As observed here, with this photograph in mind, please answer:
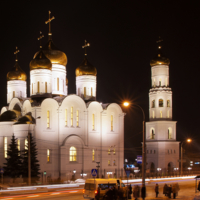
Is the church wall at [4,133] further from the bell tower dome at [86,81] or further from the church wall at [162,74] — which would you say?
the church wall at [162,74]

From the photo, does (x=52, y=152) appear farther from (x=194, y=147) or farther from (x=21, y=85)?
(x=194, y=147)

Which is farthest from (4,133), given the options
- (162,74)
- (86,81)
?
(162,74)

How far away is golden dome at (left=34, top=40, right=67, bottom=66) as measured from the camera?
128ft

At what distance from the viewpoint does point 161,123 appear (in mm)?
46000

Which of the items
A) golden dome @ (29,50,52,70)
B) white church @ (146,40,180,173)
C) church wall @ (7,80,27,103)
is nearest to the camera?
golden dome @ (29,50,52,70)

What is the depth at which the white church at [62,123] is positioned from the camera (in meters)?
33.5

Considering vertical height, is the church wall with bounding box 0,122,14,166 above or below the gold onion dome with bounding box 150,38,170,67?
below

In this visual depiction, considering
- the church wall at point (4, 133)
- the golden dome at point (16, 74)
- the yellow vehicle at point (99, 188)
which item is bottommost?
the yellow vehicle at point (99, 188)

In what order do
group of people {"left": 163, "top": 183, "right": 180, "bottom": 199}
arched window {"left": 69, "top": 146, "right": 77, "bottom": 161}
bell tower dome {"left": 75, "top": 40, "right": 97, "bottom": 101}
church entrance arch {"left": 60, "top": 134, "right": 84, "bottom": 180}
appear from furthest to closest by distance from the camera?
bell tower dome {"left": 75, "top": 40, "right": 97, "bottom": 101} → arched window {"left": 69, "top": 146, "right": 77, "bottom": 161} → church entrance arch {"left": 60, "top": 134, "right": 84, "bottom": 180} → group of people {"left": 163, "top": 183, "right": 180, "bottom": 199}

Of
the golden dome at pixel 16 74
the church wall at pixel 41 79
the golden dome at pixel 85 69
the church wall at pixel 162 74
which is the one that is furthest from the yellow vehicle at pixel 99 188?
the church wall at pixel 162 74

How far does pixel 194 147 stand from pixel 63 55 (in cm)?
3528

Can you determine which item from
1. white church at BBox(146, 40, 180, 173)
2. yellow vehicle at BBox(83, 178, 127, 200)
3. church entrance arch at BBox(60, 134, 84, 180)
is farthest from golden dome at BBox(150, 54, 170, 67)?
yellow vehicle at BBox(83, 178, 127, 200)

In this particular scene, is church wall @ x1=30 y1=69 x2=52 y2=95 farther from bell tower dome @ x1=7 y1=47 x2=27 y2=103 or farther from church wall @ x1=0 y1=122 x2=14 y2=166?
bell tower dome @ x1=7 y1=47 x2=27 y2=103

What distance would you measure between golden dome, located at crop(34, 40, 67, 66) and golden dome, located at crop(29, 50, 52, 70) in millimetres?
2160
